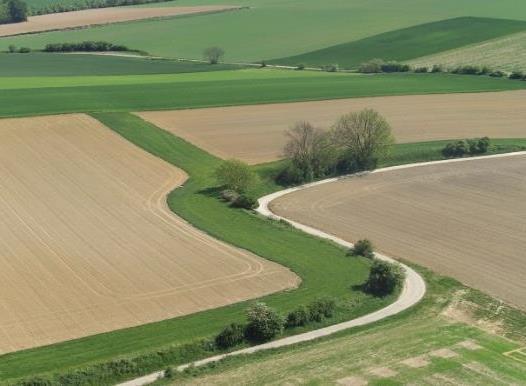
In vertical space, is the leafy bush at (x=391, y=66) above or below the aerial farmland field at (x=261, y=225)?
above

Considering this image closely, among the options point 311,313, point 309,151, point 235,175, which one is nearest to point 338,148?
point 309,151

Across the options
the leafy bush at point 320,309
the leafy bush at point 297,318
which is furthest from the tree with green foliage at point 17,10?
the leafy bush at point 297,318

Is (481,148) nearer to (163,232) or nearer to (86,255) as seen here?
(163,232)

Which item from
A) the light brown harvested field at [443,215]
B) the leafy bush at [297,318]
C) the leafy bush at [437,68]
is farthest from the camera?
the leafy bush at [437,68]

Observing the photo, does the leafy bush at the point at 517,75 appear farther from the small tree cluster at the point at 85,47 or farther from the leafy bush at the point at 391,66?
the small tree cluster at the point at 85,47

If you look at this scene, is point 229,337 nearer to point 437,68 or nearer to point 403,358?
point 403,358
